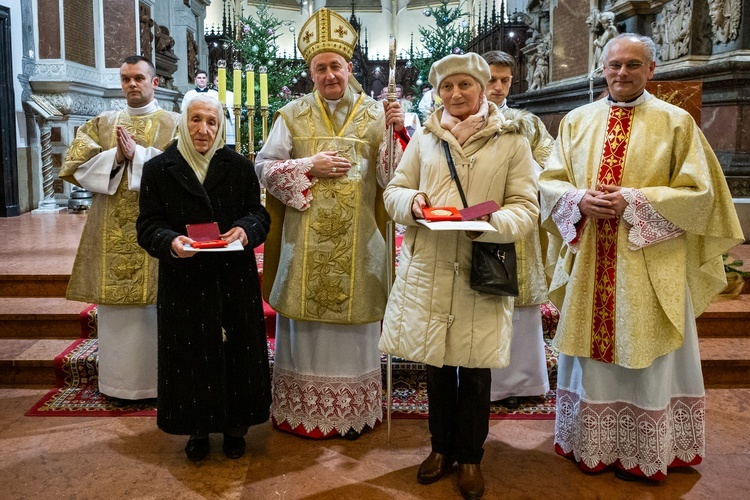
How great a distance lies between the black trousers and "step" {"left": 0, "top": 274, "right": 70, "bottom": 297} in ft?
10.4

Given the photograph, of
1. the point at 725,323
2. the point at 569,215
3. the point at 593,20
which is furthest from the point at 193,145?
the point at 593,20

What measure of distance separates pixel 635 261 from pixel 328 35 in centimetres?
167

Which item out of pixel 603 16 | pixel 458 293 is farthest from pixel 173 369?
pixel 603 16

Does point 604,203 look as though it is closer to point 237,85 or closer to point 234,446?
point 234,446

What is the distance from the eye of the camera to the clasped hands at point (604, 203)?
8.90 feet

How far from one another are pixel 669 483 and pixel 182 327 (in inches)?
84.1

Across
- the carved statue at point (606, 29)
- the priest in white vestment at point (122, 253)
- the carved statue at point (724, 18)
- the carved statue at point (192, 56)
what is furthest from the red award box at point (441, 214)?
the carved statue at point (192, 56)

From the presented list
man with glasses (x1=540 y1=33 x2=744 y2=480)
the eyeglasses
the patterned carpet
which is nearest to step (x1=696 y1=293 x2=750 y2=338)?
the patterned carpet

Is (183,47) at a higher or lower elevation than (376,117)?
higher

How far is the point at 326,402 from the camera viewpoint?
11.0 feet

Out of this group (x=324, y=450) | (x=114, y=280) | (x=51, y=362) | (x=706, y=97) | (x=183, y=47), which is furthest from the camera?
(x=183, y=47)

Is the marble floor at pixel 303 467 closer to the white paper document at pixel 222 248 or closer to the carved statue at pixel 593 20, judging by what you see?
the white paper document at pixel 222 248

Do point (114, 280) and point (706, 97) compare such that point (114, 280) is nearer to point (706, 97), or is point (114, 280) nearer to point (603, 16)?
point (706, 97)

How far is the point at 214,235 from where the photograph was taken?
9.17 ft
